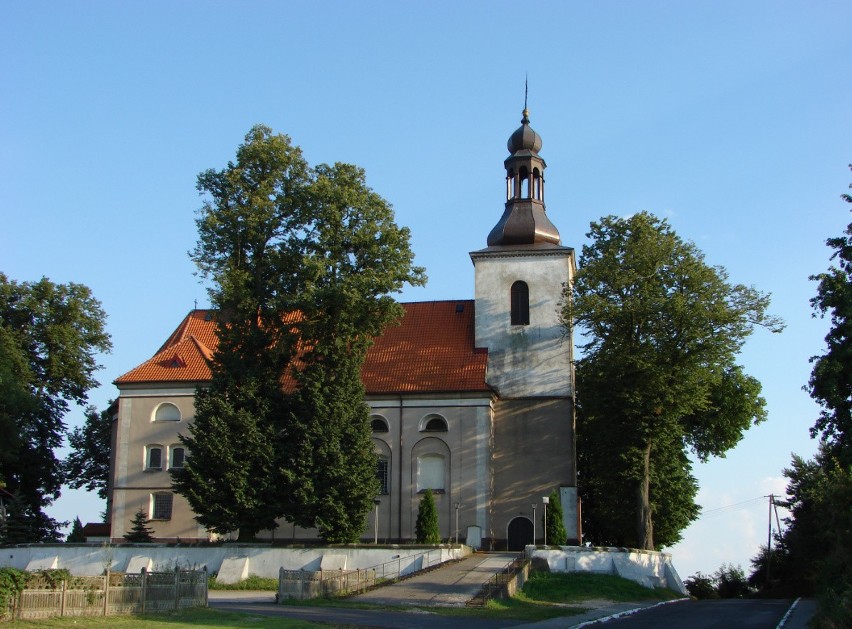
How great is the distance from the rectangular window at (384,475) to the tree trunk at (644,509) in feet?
34.5

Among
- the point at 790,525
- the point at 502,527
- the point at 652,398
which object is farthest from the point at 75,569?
the point at 790,525

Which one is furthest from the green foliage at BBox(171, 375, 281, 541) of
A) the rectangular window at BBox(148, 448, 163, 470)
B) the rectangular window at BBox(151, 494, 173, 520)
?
the rectangular window at BBox(148, 448, 163, 470)

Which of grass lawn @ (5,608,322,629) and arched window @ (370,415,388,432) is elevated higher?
arched window @ (370,415,388,432)

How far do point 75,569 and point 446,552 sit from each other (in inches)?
518

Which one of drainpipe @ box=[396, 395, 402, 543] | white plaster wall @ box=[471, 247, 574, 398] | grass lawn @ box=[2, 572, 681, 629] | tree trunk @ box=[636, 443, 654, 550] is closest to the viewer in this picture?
grass lawn @ box=[2, 572, 681, 629]

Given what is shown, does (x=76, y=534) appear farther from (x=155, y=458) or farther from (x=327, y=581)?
(x=327, y=581)

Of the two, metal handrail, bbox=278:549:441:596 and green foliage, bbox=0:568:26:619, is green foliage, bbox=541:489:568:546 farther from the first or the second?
green foliage, bbox=0:568:26:619

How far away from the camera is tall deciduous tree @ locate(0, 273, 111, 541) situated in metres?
48.0

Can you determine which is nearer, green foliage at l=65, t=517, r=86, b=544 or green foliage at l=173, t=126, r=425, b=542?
green foliage at l=173, t=126, r=425, b=542

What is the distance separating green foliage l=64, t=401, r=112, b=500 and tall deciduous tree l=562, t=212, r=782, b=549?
2663cm

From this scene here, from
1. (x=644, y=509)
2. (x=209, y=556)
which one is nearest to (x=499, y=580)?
(x=209, y=556)

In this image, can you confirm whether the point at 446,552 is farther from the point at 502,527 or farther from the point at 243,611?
the point at 243,611

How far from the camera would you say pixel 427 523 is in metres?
38.5

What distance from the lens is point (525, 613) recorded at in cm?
2534
